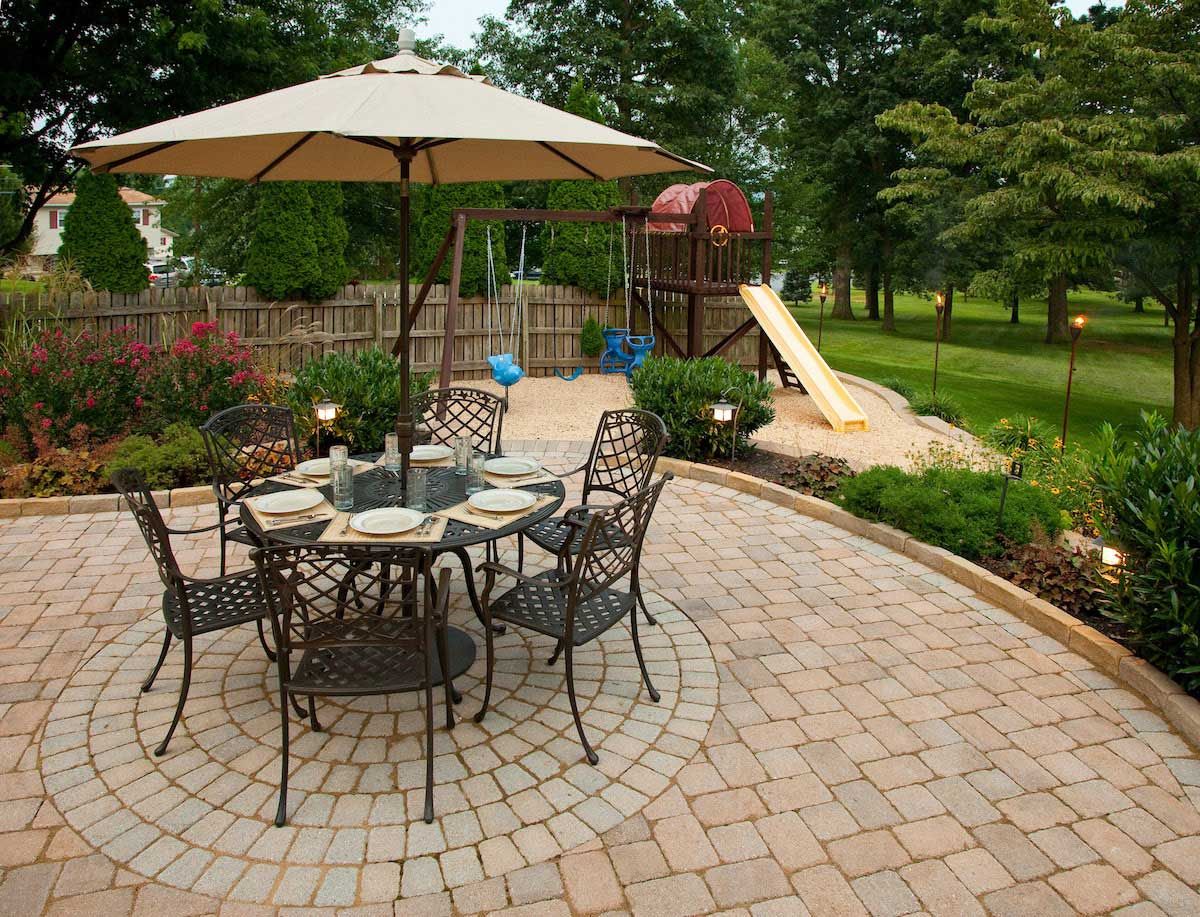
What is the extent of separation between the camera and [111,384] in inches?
259

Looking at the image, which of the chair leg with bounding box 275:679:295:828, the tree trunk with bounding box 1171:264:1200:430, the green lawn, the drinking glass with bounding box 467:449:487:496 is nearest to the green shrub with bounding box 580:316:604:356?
the green lawn

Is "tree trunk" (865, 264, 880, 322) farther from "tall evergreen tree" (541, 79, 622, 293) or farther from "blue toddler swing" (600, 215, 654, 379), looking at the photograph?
"blue toddler swing" (600, 215, 654, 379)

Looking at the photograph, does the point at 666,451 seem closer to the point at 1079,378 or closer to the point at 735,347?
the point at 735,347

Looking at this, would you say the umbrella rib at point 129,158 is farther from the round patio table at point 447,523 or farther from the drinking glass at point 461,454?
the drinking glass at point 461,454

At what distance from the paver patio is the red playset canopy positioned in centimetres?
799

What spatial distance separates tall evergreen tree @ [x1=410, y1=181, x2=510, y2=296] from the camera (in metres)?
12.3

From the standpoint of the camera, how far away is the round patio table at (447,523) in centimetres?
322

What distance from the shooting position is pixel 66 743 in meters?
3.09

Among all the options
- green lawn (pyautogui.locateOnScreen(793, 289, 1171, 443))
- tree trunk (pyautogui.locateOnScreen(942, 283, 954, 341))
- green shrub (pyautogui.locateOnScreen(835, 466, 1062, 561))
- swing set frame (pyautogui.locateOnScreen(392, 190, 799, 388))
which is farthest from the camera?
tree trunk (pyautogui.locateOnScreen(942, 283, 954, 341))

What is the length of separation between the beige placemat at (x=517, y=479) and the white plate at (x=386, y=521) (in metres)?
0.57

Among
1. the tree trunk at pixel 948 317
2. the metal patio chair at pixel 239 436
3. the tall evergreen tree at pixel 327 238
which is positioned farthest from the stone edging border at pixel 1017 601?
the tree trunk at pixel 948 317

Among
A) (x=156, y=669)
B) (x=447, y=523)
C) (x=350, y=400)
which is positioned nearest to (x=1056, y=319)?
(x=350, y=400)

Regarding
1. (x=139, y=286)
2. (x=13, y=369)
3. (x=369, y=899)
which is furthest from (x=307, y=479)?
(x=139, y=286)

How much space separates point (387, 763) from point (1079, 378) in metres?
19.7
